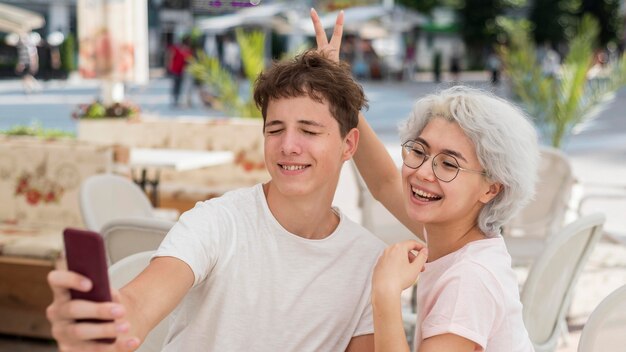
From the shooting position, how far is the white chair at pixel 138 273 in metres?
2.20

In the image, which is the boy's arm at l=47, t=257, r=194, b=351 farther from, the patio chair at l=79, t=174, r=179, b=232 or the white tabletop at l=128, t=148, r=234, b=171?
the white tabletop at l=128, t=148, r=234, b=171

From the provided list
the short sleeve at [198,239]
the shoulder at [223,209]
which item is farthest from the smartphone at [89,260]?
the shoulder at [223,209]

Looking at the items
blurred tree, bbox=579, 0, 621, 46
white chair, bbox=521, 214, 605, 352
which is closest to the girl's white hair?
white chair, bbox=521, 214, 605, 352

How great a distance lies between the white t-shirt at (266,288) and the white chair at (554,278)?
3.30 feet

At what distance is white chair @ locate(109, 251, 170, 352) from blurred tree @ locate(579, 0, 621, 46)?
4142 cm

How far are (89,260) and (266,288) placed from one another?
2.32ft

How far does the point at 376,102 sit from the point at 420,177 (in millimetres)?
20036

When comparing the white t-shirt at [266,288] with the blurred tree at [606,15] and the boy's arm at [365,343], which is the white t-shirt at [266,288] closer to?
the boy's arm at [365,343]

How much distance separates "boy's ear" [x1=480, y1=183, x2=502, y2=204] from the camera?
1777mm

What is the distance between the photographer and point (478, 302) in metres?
1.61

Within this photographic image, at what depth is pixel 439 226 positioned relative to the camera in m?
1.80

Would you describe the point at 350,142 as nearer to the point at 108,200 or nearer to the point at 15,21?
the point at 108,200

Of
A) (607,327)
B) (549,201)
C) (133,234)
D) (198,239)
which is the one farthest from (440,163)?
(549,201)

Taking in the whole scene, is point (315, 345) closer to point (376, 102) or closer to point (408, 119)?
point (408, 119)
